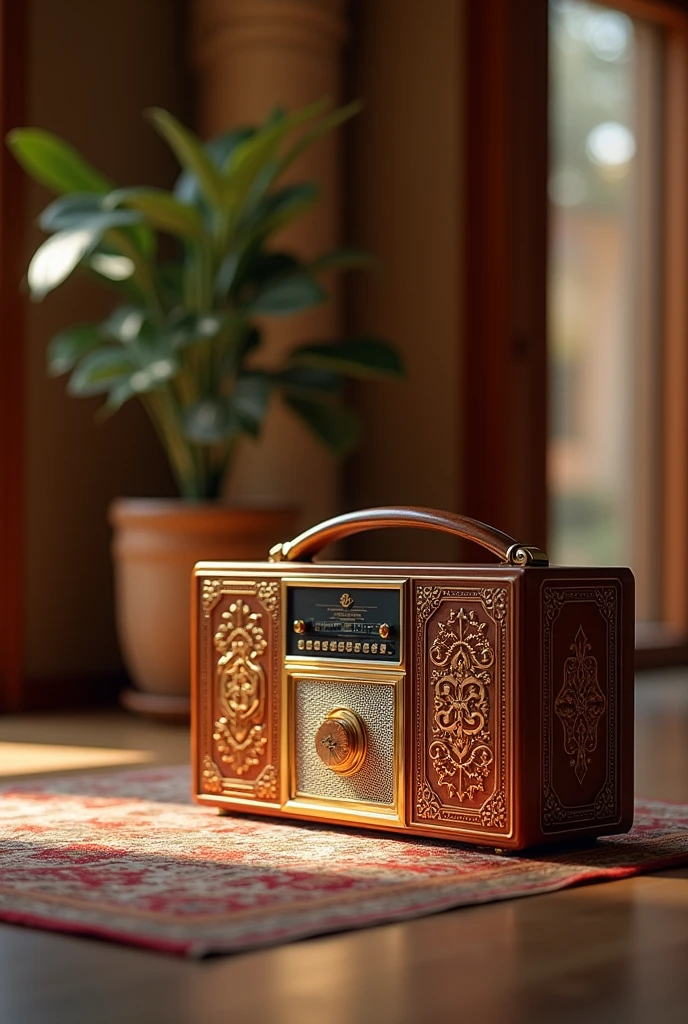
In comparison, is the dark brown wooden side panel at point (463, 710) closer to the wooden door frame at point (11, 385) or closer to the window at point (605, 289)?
the wooden door frame at point (11, 385)

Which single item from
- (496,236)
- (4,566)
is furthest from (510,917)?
(496,236)

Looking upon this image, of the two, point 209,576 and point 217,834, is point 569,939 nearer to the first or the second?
point 217,834

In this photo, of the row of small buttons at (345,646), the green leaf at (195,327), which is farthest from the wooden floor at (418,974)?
the green leaf at (195,327)

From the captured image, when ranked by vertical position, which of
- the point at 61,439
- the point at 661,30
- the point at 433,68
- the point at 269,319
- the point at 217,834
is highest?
the point at 661,30

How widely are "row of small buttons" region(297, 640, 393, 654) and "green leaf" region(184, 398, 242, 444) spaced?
4.39 feet

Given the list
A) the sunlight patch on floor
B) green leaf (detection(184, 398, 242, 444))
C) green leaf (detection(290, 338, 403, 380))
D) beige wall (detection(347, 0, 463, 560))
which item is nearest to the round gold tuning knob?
the sunlight patch on floor

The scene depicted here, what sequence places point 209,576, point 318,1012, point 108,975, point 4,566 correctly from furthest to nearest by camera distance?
point 4,566, point 209,576, point 108,975, point 318,1012

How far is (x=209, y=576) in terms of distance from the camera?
2.32 meters

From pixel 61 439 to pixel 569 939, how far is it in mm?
2866

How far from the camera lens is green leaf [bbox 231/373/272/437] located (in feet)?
11.6

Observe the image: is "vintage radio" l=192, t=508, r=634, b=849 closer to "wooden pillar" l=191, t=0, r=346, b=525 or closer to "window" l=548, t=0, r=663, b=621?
"wooden pillar" l=191, t=0, r=346, b=525

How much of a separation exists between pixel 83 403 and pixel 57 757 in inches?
53.9

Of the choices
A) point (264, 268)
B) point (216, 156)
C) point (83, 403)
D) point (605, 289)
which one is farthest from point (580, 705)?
point (605, 289)

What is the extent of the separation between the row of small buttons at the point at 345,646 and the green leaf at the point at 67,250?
142 centimetres
